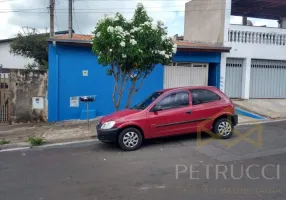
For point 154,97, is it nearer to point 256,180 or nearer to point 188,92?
point 188,92

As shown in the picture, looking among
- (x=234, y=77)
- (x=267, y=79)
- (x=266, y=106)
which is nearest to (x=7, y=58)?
(x=234, y=77)

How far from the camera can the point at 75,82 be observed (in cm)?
1210

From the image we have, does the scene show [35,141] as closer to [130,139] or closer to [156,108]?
[130,139]

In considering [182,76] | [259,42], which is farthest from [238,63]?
[182,76]

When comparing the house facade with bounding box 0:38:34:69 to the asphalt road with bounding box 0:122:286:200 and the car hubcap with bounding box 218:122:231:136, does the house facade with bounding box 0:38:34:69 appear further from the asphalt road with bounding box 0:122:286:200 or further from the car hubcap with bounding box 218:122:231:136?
the car hubcap with bounding box 218:122:231:136

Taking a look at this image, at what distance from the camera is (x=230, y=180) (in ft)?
16.1

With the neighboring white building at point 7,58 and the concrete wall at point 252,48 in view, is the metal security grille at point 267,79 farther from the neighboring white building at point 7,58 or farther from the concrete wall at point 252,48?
the neighboring white building at point 7,58

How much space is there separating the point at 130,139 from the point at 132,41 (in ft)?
9.45

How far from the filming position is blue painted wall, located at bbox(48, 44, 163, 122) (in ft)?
38.7

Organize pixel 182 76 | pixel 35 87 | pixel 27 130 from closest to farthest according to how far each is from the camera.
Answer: pixel 27 130 < pixel 35 87 < pixel 182 76

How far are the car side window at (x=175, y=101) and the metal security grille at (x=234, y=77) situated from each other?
7124 mm

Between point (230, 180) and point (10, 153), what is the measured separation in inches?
222

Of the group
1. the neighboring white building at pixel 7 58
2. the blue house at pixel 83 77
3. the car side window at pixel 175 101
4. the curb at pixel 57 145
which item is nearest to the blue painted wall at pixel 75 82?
the blue house at pixel 83 77

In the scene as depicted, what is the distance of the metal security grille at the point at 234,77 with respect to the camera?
14227 millimetres
